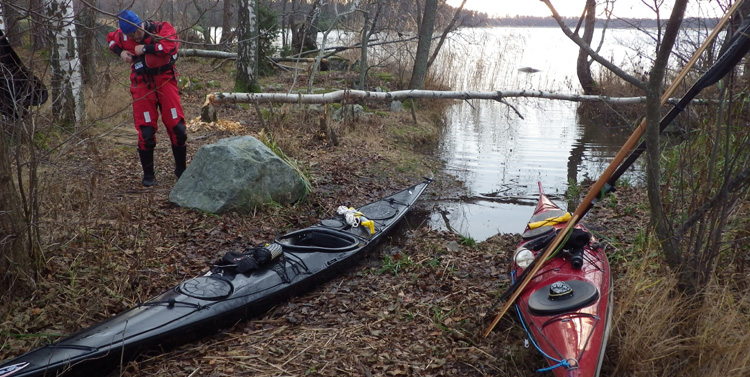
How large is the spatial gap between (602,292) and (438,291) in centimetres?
133

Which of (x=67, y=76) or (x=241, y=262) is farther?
(x=67, y=76)

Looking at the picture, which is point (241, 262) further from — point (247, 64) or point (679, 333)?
point (247, 64)


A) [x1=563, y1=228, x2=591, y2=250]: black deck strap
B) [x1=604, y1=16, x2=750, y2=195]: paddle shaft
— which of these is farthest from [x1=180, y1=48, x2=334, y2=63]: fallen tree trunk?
Result: [x1=604, y1=16, x2=750, y2=195]: paddle shaft

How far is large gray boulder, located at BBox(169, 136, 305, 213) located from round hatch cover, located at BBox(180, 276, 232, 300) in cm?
173

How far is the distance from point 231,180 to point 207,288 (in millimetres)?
2041

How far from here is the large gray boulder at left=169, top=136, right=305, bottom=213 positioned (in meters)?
5.53

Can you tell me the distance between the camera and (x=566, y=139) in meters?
11.9

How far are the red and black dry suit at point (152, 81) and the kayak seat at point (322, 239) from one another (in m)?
2.13

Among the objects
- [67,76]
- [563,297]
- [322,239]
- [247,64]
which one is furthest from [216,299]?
[247,64]

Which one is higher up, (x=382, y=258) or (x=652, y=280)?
(x=652, y=280)

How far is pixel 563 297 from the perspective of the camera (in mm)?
3389

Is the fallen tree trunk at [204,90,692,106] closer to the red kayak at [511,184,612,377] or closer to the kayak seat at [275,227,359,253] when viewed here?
the kayak seat at [275,227,359,253]

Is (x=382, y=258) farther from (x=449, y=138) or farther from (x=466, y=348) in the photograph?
(x=449, y=138)

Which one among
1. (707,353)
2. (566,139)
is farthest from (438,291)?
(566,139)
